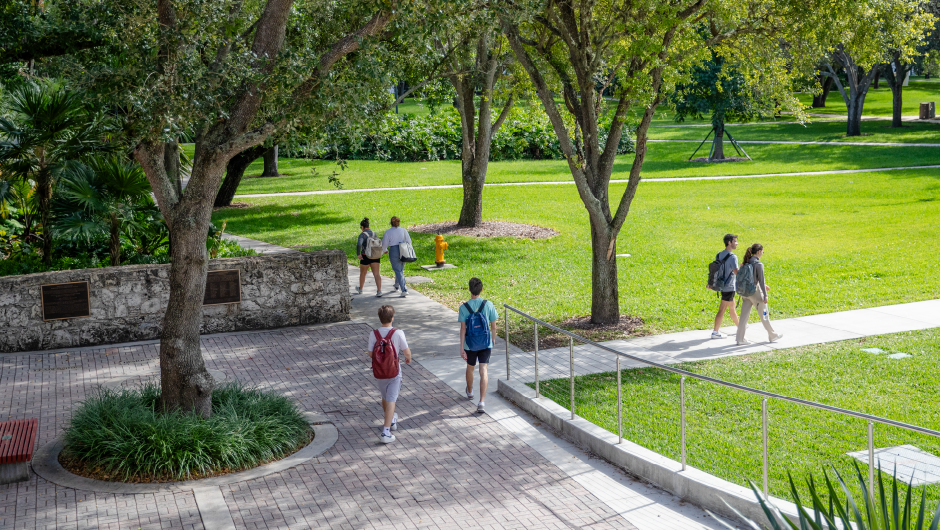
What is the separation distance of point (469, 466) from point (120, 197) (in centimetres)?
852

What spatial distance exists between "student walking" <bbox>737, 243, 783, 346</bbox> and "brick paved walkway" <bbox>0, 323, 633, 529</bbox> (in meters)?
4.67

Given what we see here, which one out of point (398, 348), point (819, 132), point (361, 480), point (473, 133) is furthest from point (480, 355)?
point (819, 132)

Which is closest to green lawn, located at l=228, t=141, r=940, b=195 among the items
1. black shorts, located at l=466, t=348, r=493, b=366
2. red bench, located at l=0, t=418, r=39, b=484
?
black shorts, located at l=466, t=348, r=493, b=366

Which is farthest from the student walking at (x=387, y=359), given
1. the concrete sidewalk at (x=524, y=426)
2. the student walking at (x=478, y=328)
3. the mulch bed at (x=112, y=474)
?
the concrete sidewalk at (x=524, y=426)

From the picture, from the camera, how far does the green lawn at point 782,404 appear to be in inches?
319

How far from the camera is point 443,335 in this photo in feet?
43.9

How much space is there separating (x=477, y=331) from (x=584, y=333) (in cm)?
384

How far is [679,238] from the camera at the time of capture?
2119 cm

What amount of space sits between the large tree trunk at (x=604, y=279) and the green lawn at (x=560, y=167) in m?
19.7

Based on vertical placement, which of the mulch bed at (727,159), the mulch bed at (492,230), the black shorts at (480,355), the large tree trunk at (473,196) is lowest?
the black shorts at (480,355)

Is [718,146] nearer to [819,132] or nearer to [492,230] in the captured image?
[819,132]

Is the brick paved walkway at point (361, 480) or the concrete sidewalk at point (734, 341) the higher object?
the concrete sidewalk at point (734, 341)

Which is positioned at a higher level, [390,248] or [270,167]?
[270,167]

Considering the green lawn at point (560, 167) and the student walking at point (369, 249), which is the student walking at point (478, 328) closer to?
the student walking at point (369, 249)
